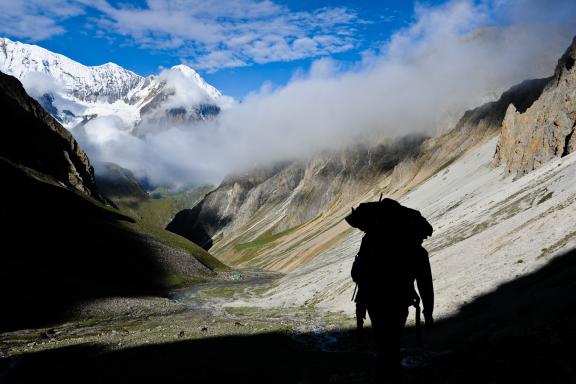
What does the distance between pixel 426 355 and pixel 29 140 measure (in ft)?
610

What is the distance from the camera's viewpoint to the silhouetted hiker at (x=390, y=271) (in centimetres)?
1293

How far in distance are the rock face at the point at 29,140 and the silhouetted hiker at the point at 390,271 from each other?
158408mm

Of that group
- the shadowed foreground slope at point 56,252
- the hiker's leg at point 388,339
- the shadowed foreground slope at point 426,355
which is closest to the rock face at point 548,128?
the shadowed foreground slope at point 426,355

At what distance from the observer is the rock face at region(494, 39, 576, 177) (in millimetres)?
83125

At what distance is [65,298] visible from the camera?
72125 mm

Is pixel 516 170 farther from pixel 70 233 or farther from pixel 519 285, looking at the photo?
pixel 70 233

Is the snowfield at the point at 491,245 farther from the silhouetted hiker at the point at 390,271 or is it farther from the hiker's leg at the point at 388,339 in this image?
the hiker's leg at the point at 388,339

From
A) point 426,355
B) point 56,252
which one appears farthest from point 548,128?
point 56,252

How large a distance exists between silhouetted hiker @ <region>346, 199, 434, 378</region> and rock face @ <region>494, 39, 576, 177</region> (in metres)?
75.6

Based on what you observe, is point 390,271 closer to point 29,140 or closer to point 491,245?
point 491,245

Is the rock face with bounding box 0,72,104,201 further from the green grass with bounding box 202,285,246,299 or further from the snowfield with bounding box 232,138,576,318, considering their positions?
the snowfield with bounding box 232,138,576,318

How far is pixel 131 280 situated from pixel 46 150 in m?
103

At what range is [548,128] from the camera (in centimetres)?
8769

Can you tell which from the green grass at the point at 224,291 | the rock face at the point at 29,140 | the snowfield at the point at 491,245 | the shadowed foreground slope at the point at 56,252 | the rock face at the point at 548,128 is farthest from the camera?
the rock face at the point at 29,140
